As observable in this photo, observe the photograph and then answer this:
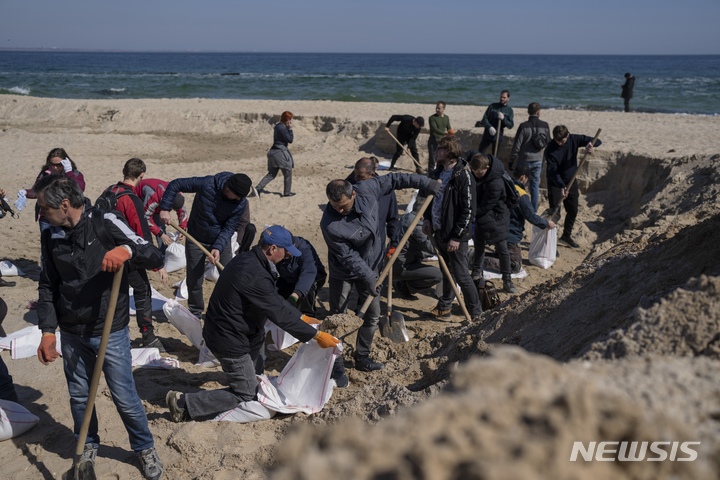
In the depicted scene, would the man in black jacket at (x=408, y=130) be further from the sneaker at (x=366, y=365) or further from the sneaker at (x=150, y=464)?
the sneaker at (x=150, y=464)

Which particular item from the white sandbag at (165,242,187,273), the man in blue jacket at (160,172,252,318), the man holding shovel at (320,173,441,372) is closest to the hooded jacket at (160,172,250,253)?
the man in blue jacket at (160,172,252,318)

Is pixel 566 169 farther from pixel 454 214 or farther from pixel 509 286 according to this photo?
pixel 454 214

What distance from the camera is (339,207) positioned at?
489cm

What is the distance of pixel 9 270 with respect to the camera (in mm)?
7270

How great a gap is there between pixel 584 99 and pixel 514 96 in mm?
3874

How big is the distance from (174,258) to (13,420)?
367 cm

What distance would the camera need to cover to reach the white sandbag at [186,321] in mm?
5617

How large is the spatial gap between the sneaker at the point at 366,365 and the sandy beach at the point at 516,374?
4.8 inches

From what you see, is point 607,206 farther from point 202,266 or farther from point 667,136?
point 202,266

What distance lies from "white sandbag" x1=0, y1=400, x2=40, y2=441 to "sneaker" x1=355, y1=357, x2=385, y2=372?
251 cm

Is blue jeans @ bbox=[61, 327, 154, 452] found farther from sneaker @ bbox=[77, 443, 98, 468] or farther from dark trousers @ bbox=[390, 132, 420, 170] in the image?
dark trousers @ bbox=[390, 132, 420, 170]

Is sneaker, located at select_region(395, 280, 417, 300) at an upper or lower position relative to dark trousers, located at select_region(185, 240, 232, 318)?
lower

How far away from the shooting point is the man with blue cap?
13.0ft

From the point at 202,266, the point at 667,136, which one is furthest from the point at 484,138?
the point at 202,266
